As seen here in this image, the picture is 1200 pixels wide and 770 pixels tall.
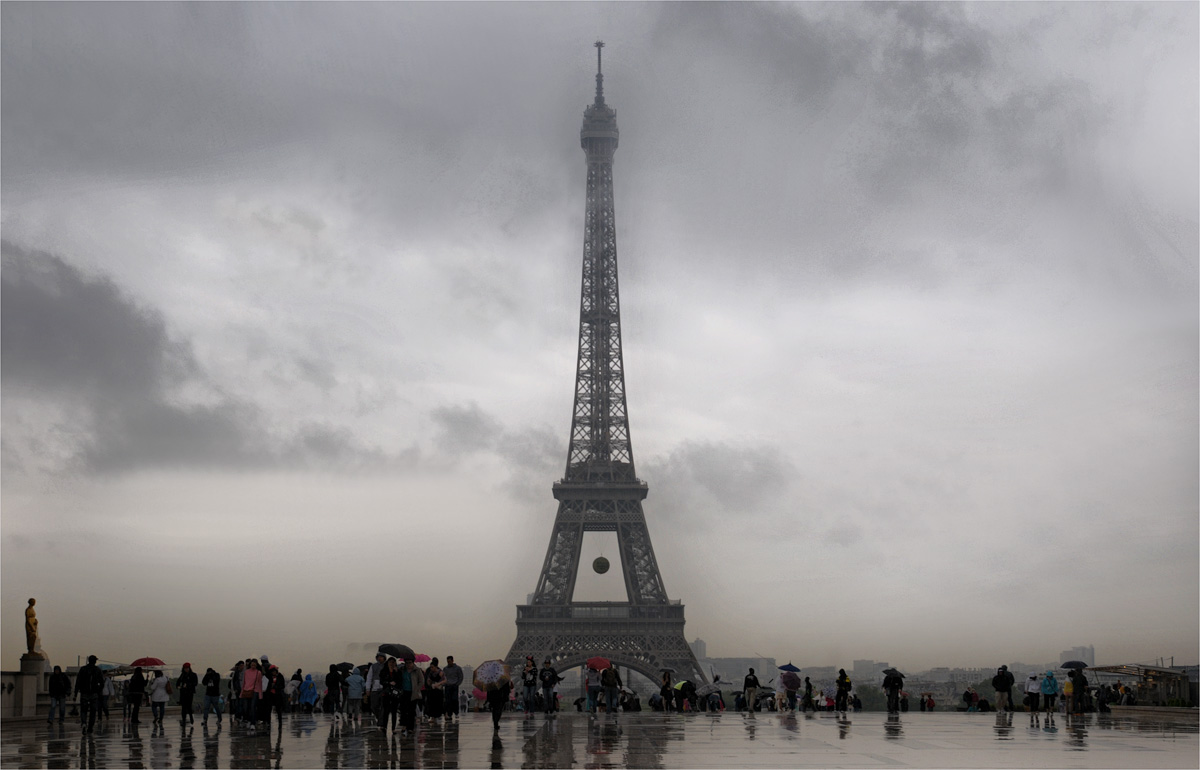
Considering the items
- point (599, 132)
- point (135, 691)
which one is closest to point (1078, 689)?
point (135, 691)

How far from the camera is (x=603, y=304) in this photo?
12662cm

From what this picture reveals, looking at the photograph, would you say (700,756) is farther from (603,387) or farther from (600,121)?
(600,121)

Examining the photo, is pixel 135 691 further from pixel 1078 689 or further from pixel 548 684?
pixel 1078 689

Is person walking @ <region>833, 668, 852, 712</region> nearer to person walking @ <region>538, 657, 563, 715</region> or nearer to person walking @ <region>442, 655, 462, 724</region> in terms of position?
person walking @ <region>538, 657, 563, 715</region>

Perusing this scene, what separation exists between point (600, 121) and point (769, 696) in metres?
83.4

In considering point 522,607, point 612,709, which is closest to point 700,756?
point 612,709

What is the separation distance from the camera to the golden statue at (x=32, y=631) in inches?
1547

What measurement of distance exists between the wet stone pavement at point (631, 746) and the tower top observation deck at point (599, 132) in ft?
328

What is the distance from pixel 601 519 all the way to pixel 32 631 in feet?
267

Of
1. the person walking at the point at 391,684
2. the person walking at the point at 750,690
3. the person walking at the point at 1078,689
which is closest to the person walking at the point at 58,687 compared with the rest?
the person walking at the point at 391,684

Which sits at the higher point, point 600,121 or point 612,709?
point 600,121

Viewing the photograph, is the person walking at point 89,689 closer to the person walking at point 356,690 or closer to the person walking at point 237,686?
the person walking at point 237,686

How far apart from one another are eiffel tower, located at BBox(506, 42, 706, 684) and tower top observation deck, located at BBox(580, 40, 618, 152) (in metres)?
0.11

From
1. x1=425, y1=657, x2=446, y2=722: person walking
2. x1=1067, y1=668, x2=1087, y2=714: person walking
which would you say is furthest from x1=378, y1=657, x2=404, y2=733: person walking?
x1=1067, y1=668, x2=1087, y2=714: person walking
